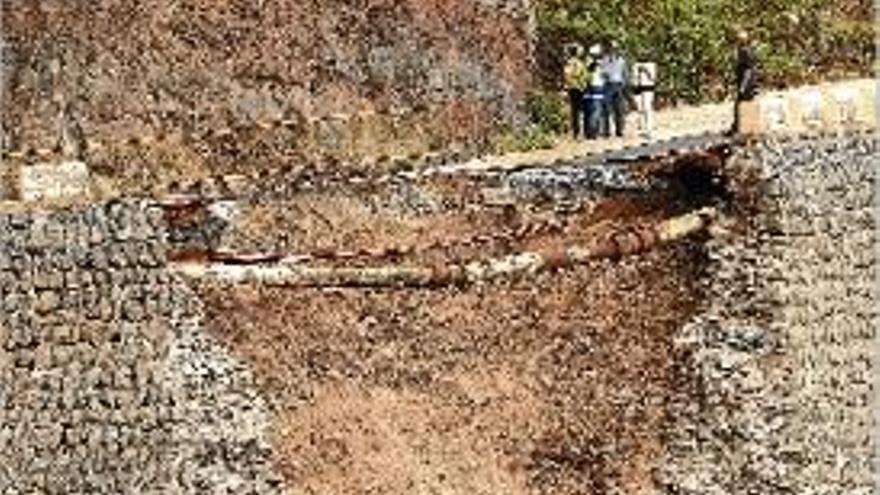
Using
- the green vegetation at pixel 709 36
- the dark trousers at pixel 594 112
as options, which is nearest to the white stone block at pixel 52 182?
the dark trousers at pixel 594 112

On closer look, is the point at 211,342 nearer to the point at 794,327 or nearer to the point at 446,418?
the point at 446,418

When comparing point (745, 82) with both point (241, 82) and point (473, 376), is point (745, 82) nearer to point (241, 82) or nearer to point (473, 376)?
point (473, 376)

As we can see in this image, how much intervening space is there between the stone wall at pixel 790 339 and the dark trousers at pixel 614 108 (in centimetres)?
387

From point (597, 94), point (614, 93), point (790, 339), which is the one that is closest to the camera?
point (790, 339)

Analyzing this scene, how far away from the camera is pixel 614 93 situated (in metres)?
33.7

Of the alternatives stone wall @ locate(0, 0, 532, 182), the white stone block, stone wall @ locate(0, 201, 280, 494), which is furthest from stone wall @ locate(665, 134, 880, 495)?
the white stone block

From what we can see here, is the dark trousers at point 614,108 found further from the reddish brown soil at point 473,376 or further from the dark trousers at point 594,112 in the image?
the reddish brown soil at point 473,376

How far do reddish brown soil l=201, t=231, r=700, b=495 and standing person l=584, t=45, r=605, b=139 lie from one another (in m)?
3.95

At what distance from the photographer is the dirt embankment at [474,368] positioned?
27.1 metres

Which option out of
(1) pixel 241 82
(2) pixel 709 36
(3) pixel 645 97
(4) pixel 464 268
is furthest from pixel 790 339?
(2) pixel 709 36

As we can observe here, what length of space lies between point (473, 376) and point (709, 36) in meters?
12.7

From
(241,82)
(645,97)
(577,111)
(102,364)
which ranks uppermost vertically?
(241,82)

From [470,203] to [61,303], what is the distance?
781 centimetres

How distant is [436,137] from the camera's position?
33.6 metres
